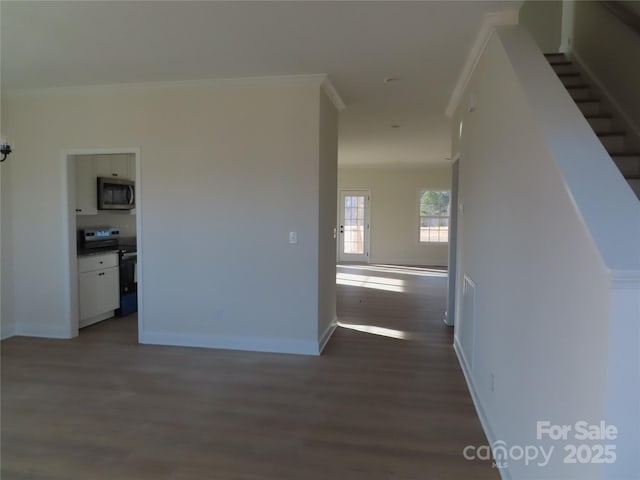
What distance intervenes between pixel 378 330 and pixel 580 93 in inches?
121

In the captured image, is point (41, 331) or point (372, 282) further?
point (372, 282)

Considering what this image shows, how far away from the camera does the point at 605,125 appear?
3.00m

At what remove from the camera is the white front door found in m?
11.0

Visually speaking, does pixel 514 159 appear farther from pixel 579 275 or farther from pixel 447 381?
pixel 447 381

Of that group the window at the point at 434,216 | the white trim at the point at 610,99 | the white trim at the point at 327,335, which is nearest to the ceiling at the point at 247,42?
the white trim at the point at 610,99

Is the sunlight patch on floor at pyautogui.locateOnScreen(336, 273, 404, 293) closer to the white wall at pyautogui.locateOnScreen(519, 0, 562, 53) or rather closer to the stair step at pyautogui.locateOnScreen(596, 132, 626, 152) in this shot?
the white wall at pyautogui.locateOnScreen(519, 0, 562, 53)

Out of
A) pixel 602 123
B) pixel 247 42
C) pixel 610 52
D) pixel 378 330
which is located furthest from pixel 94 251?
pixel 610 52

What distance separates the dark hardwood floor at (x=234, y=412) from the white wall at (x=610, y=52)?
2.50 meters

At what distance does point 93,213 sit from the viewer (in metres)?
4.88

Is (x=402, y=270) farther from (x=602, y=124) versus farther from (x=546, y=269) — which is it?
(x=546, y=269)

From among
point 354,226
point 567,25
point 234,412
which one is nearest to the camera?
point 234,412

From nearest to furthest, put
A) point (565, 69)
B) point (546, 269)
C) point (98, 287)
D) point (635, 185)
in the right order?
point (546, 269) → point (635, 185) → point (565, 69) → point (98, 287)

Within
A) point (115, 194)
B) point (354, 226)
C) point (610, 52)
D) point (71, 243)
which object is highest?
point (610, 52)

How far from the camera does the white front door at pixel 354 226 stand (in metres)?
11.0
